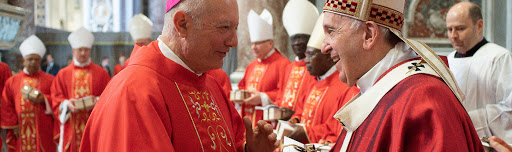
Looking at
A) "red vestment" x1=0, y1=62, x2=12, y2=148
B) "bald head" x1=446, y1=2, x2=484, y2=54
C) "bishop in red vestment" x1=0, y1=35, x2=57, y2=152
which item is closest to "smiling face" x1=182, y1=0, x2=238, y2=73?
"bald head" x1=446, y1=2, x2=484, y2=54

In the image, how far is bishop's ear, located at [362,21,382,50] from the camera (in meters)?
1.58

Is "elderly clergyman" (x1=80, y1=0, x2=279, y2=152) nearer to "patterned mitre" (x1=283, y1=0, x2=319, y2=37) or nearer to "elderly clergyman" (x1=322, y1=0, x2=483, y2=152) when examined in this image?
"elderly clergyman" (x1=322, y1=0, x2=483, y2=152)

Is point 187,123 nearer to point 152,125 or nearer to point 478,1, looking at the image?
point 152,125

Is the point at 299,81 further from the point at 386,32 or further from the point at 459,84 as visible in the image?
the point at 386,32

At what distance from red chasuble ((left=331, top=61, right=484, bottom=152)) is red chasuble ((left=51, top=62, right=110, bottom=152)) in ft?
18.3

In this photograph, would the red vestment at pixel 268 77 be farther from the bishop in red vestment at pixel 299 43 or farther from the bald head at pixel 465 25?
the bald head at pixel 465 25

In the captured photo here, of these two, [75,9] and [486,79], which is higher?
[75,9]

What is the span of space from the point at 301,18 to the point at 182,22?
3094mm

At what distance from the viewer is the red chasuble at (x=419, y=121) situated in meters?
1.31

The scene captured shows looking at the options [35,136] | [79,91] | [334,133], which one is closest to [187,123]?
[334,133]

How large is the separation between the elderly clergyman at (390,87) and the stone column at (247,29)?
4908 mm

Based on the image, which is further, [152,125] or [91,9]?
[91,9]

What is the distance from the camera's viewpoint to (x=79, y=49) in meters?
6.73

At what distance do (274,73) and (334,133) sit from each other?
242 cm
